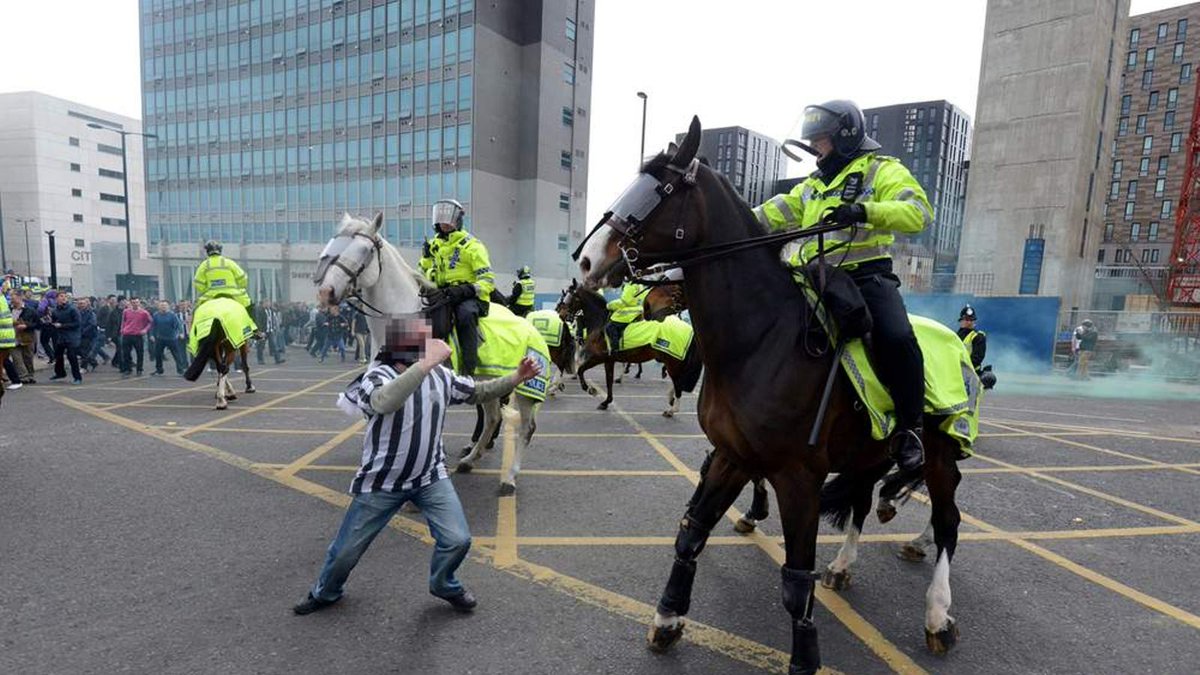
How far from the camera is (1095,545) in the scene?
4859 mm

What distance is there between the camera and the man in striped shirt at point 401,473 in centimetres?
337

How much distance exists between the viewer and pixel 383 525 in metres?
3.43

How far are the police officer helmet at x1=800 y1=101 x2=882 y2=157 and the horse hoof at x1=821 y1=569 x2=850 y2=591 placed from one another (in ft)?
9.45

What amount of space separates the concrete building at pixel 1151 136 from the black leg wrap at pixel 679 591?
78024 mm

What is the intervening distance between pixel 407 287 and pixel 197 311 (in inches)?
250

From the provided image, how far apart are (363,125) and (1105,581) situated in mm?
49949

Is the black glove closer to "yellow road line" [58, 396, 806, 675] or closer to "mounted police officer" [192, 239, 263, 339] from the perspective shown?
"yellow road line" [58, 396, 806, 675]

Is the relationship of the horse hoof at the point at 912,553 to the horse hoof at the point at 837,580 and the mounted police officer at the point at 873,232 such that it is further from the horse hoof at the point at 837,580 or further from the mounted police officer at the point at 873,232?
the mounted police officer at the point at 873,232

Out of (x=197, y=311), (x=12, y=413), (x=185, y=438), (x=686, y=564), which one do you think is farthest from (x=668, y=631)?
(x=12, y=413)

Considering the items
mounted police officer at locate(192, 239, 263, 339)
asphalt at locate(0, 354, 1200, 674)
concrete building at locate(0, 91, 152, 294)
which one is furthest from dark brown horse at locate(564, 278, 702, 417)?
concrete building at locate(0, 91, 152, 294)

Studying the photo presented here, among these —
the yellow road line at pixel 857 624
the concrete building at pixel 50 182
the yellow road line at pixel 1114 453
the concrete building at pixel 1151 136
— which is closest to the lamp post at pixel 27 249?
the concrete building at pixel 50 182

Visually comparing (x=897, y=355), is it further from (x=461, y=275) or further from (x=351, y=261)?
(x=461, y=275)

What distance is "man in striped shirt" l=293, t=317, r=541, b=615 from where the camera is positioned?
3365 mm

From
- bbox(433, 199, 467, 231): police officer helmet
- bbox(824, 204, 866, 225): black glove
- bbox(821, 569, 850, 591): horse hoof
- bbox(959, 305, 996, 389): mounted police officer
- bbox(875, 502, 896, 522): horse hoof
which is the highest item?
bbox(433, 199, 467, 231): police officer helmet
